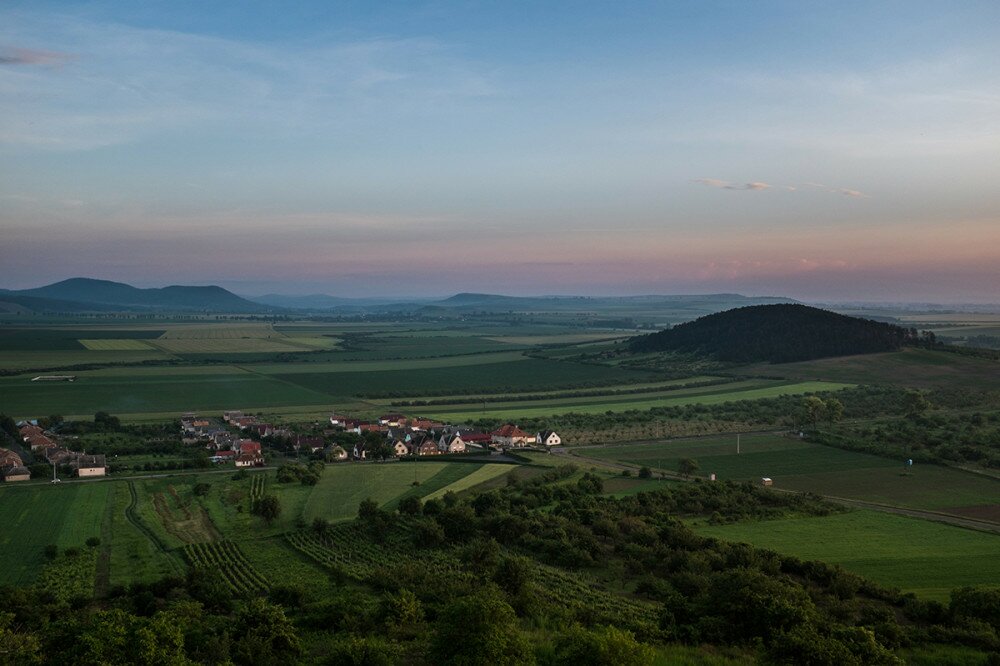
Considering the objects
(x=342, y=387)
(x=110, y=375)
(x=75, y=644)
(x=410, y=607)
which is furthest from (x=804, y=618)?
(x=110, y=375)

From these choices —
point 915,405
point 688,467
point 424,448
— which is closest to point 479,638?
point 688,467

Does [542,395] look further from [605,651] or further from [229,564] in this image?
[605,651]

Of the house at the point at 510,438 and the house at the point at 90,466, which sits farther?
the house at the point at 510,438

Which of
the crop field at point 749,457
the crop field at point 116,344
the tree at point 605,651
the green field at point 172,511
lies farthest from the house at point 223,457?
the crop field at point 116,344

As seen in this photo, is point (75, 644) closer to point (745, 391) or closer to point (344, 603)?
point (344, 603)

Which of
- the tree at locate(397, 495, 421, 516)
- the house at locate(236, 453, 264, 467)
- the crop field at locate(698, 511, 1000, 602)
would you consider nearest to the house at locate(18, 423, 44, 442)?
the house at locate(236, 453, 264, 467)

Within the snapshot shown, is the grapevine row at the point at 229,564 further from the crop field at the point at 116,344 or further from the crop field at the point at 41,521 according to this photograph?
the crop field at the point at 116,344
